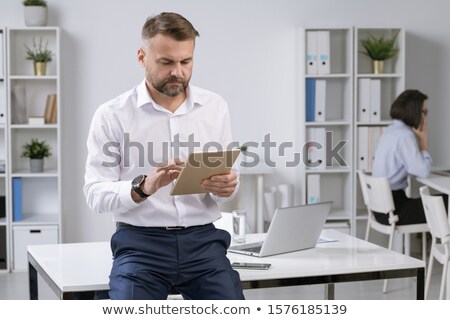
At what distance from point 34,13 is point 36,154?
106 centimetres

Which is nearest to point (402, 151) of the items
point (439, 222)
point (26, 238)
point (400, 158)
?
point (400, 158)

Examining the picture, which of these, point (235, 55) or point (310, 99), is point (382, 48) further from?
point (235, 55)

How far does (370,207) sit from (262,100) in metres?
1.50

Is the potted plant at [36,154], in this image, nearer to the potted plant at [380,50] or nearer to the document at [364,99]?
the document at [364,99]

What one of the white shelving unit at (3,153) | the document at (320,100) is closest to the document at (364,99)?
the document at (320,100)

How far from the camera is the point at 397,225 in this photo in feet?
16.8

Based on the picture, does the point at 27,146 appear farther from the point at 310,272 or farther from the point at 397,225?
the point at 310,272

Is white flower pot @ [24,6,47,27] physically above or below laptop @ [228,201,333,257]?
above

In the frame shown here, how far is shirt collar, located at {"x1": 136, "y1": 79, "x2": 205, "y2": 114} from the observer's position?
2693 millimetres

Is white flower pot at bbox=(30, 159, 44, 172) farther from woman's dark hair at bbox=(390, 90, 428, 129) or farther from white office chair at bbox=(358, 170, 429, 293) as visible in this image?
woman's dark hair at bbox=(390, 90, 428, 129)

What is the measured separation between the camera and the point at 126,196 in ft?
8.30

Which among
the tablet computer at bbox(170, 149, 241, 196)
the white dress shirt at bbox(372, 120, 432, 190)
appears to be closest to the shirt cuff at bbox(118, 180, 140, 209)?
the tablet computer at bbox(170, 149, 241, 196)

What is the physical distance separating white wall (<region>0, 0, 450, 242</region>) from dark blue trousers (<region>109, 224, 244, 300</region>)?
3676mm

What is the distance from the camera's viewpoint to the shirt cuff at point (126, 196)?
253 cm
